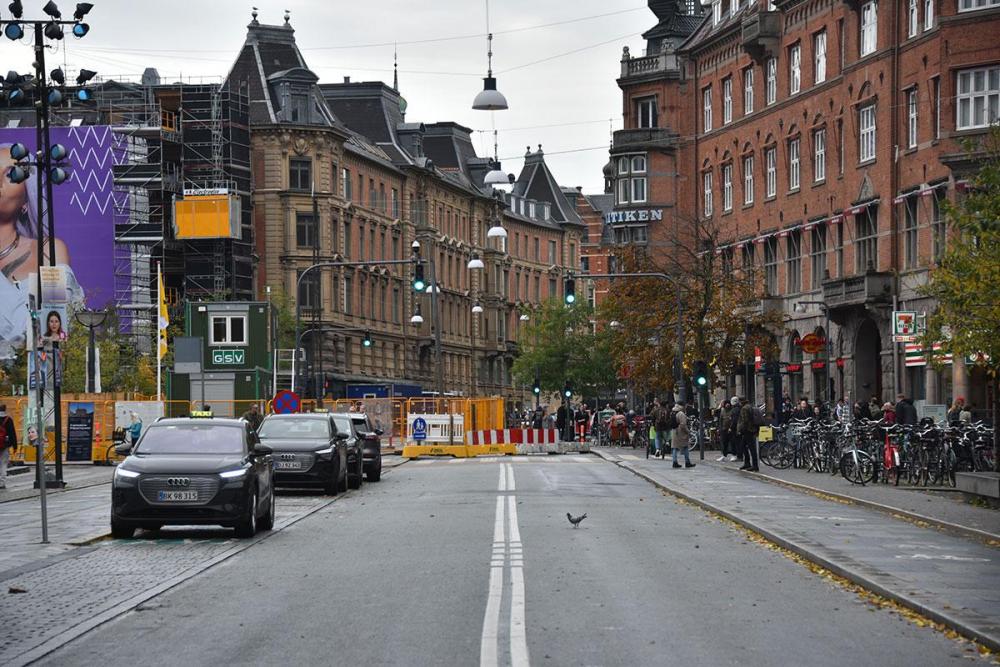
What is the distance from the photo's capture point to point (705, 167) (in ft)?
257

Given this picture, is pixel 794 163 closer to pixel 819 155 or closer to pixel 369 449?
pixel 819 155

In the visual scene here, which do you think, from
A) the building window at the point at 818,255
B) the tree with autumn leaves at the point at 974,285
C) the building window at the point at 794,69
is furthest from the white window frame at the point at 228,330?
the tree with autumn leaves at the point at 974,285

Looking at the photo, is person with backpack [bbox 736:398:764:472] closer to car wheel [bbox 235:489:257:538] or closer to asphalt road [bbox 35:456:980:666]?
asphalt road [bbox 35:456:980:666]

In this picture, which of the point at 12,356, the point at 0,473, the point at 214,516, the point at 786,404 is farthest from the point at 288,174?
the point at 214,516

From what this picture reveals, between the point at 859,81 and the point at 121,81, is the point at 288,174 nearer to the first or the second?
the point at 121,81

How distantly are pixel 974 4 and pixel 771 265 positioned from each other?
19639 millimetres

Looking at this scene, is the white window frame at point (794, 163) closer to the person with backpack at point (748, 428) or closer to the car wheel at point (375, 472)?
the person with backpack at point (748, 428)

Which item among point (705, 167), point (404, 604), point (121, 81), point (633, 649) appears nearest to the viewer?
point (633, 649)

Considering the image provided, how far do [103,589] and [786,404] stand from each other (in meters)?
43.7

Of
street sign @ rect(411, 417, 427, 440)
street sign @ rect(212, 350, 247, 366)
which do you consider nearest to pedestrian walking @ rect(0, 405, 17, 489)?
street sign @ rect(411, 417, 427, 440)

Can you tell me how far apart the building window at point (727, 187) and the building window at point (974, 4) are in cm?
2384

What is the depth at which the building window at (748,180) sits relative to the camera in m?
71.9

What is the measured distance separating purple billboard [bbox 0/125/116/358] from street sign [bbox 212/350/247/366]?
10.6 m

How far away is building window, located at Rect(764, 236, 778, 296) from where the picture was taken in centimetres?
6838
